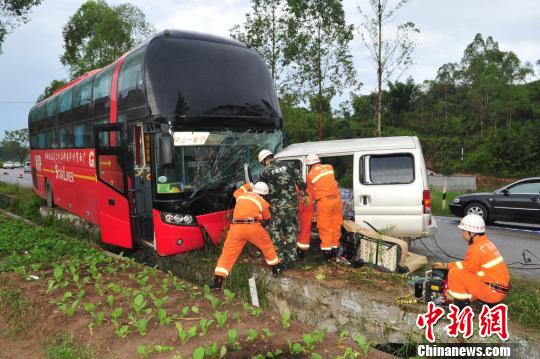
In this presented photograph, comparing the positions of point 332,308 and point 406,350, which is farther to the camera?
point 332,308

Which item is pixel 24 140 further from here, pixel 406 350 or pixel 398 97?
pixel 406 350

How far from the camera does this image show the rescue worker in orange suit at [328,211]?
6496mm

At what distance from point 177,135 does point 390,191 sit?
3480 millimetres

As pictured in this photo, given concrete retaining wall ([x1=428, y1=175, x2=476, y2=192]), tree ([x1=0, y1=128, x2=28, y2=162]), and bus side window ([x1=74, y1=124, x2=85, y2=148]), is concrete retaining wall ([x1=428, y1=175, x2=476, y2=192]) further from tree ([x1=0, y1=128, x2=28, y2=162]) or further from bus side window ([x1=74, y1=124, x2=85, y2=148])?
tree ([x1=0, y1=128, x2=28, y2=162])

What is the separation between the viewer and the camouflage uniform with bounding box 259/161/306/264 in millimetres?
6453

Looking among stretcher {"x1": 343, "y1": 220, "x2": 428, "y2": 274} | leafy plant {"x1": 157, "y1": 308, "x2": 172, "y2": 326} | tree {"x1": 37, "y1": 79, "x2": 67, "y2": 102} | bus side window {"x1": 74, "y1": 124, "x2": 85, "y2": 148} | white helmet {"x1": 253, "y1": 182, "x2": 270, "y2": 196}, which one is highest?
tree {"x1": 37, "y1": 79, "x2": 67, "y2": 102}

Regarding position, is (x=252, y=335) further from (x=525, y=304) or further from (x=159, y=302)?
(x=525, y=304)

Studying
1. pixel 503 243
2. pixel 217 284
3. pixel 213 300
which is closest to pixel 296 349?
pixel 213 300

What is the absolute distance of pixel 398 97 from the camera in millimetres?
54156

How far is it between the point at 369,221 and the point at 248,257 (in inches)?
82.0

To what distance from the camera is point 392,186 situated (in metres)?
6.88

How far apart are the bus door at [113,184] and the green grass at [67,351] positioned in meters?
3.15

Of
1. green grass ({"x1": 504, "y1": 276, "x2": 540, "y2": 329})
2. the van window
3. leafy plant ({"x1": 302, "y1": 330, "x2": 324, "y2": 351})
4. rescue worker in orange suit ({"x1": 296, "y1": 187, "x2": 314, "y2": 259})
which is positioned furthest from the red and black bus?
green grass ({"x1": 504, "y1": 276, "x2": 540, "y2": 329})

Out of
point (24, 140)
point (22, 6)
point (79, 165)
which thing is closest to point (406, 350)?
point (79, 165)
